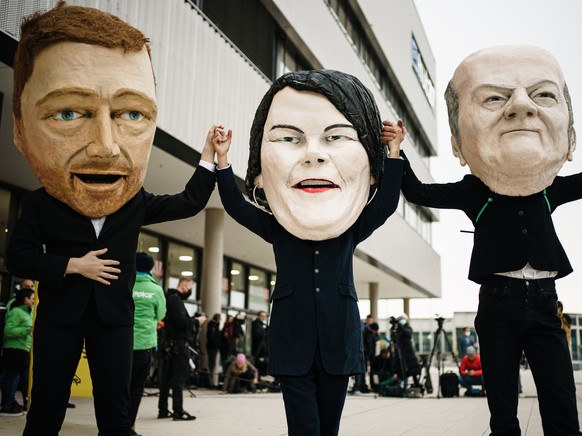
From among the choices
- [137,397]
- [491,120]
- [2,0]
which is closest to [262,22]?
[2,0]

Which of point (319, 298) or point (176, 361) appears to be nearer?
point (319, 298)

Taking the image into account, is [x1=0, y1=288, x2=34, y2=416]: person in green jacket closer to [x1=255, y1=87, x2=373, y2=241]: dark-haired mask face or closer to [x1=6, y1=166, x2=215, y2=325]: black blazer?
[x1=6, y1=166, x2=215, y2=325]: black blazer

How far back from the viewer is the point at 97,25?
3412 mm

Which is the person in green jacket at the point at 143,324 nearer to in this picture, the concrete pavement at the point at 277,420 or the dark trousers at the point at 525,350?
the concrete pavement at the point at 277,420

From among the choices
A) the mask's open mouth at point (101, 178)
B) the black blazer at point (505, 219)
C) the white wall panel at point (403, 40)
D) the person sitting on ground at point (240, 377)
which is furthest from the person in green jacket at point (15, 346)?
the white wall panel at point (403, 40)

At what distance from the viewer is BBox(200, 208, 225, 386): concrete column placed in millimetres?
13508

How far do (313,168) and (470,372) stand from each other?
10.4 metres

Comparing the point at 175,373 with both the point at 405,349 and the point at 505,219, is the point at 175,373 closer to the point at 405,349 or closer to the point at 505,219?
the point at 505,219

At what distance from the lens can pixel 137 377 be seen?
214 inches

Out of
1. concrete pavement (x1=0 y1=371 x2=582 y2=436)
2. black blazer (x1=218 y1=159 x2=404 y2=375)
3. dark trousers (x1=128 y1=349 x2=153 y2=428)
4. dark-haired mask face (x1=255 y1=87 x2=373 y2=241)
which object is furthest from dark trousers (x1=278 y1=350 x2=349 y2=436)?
concrete pavement (x1=0 y1=371 x2=582 y2=436)

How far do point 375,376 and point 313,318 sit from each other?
1165 cm

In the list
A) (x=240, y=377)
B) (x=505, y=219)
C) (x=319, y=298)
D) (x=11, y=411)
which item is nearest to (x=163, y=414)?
(x=11, y=411)

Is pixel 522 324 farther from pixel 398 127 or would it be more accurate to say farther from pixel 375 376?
pixel 375 376

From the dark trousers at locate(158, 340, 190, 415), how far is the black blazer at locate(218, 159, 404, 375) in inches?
156
